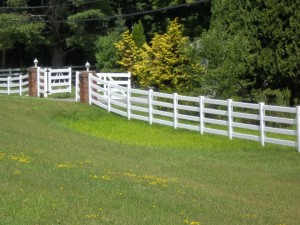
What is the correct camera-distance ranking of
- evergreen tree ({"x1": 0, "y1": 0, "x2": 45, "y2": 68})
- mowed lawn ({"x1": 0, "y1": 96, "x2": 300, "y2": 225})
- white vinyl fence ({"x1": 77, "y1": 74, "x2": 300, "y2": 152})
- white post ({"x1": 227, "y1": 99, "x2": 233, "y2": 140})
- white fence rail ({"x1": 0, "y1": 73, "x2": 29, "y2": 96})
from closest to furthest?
mowed lawn ({"x1": 0, "y1": 96, "x2": 300, "y2": 225})
white vinyl fence ({"x1": 77, "y1": 74, "x2": 300, "y2": 152})
white post ({"x1": 227, "y1": 99, "x2": 233, "y2": 140})
white fence rail ({"x1": 0, "y1": 73, "x2": 29, "y2": 96})
evergreen tree ({"x1": 0, "y1": 0, "x2": 45, "y2": 68})

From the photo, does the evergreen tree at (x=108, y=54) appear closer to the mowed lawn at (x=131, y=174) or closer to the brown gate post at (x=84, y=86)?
the brown gate post at (x=84, y=86)

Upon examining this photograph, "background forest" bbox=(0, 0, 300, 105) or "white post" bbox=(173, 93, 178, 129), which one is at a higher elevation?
"background forest" bbox=(0, 0, 300, 105)

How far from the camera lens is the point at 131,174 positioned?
15.1 metres

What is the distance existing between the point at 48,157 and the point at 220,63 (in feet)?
41.4

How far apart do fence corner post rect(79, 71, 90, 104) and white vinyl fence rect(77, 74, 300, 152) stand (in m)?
0.20

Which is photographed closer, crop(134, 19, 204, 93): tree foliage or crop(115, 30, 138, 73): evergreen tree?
crop(134, 19, 204, 93): tree foliage

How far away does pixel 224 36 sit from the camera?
2792 centimetres

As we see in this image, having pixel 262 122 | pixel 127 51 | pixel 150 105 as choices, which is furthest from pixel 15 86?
pixel 262 122

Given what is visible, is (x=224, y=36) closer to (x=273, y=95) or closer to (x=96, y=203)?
(x=273, y=95)

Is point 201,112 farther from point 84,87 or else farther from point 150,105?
point 84,87

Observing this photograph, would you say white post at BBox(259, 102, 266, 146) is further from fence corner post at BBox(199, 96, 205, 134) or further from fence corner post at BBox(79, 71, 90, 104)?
fence corner post at BBox(79, 71, 90, 104)

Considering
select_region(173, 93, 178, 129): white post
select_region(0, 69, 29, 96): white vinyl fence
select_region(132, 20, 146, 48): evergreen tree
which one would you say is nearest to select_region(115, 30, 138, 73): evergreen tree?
select_region(132, 20, 146, 48): evergreen tree

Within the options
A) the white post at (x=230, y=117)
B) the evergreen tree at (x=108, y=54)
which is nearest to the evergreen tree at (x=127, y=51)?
the evergreen tree at (x=108, y=54)

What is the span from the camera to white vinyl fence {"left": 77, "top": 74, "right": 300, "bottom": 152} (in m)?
21.0
